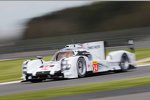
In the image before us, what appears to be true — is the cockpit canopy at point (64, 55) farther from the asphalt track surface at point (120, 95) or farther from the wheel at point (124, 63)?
the asphalt track surface at point (120, 95)

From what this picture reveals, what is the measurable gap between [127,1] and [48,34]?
1594cm

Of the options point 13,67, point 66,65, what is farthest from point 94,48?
point 13,67

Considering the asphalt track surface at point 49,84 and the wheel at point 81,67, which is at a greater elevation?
the wheel at point 81,67

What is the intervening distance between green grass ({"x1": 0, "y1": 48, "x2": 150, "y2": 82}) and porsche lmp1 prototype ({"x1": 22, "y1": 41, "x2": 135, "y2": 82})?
216cm

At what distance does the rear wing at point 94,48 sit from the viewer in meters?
15.4

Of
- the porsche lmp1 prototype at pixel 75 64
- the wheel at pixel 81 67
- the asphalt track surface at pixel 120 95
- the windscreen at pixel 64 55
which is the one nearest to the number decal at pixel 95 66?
the porsche lmp1 prototype at pixel 75 64

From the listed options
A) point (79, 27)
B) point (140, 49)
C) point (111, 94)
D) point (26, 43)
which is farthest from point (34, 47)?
point (79, 27)

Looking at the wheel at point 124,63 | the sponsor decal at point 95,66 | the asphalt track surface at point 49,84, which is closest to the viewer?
the asphalt track surface at point 49,84

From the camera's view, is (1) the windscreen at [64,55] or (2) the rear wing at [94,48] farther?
(2) the rear wing at [94,48]

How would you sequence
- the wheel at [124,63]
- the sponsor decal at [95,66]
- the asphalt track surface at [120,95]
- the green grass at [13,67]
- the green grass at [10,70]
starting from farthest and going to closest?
the green grass at [13,67], the green grass at [10,70], the wheel at [124,63], the sponsor decal at [95,66], the asphalt track surface at [120,95]

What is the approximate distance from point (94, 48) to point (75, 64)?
4.57 feet

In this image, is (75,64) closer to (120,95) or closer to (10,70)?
(120,95)

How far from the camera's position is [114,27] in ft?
145

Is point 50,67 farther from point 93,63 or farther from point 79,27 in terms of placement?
point 79,27
